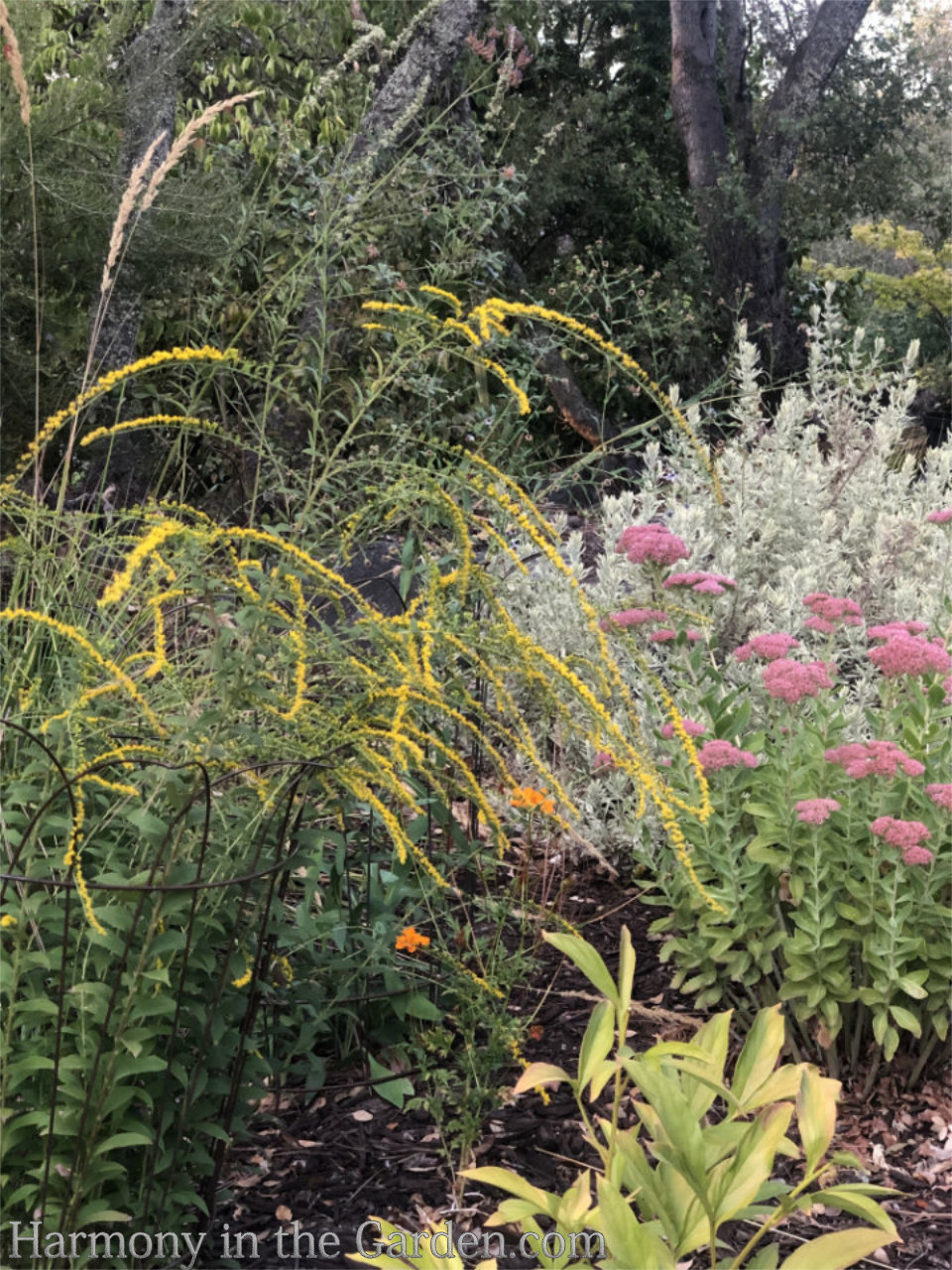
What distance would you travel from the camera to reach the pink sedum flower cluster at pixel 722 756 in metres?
2.11

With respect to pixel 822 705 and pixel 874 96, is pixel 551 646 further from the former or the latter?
pixel 874 96

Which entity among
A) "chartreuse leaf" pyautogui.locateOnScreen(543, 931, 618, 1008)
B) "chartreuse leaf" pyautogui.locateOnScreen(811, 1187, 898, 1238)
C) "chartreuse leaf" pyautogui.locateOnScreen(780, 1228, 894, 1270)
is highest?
"chartreuse leaf" pyautogui.locateOnScreen(543, 931, 618, 1008)

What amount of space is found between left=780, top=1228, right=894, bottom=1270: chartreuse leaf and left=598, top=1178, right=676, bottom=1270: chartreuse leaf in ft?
0.46

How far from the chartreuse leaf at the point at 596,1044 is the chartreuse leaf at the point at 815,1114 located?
231 millimetres

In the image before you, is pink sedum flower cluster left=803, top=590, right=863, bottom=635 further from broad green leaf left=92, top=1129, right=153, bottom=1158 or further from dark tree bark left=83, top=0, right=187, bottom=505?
dark tree bark left=83, top=0, right=187, bottom=505

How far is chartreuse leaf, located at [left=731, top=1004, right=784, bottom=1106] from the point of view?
4.86 ft

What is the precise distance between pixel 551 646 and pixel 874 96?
953cm

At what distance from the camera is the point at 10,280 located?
15.8 feet

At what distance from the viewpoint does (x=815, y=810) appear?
6.59 ft

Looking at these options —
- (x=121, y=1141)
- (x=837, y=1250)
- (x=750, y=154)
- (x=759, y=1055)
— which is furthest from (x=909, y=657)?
(x=750, y=154)

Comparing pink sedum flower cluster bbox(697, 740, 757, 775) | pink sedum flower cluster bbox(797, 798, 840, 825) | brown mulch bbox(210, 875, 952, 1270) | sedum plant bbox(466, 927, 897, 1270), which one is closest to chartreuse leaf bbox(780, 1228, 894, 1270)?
sedum plant bbox(466, 927, 897, 1270)

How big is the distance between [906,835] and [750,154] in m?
9.57

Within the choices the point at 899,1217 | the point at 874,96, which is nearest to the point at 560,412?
the point at 874,96

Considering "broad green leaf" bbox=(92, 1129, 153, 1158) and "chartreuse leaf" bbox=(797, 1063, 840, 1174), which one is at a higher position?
"chartreuse leaf" bbox=(797, 1063, 840, 1174)
